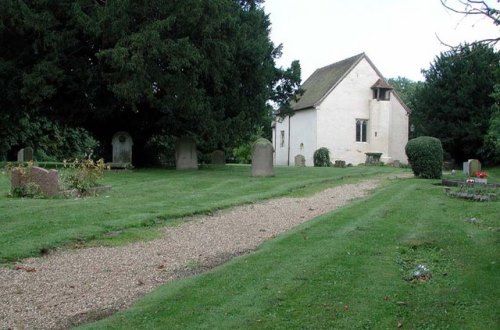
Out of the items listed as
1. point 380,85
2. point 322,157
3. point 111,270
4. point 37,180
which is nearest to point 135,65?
point 37,180

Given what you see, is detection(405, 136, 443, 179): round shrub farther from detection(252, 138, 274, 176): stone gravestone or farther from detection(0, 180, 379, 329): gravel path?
detection(0, 180, 379, 329): gravel path

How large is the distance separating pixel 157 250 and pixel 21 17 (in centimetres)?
1705

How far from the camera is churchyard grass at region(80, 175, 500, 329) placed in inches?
205

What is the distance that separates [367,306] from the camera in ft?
18.1

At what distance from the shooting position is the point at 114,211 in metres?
11.9

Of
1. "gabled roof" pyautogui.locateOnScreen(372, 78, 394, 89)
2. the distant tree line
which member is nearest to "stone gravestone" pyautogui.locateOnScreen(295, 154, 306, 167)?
"gabled roof" pyautogui.locateOnScreen(372, 78, 394, 89)

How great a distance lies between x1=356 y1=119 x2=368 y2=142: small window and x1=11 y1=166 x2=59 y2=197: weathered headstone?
3325cm

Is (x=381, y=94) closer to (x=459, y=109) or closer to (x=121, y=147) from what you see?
(x=459, y=109)

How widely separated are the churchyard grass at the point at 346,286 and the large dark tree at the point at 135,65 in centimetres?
1370

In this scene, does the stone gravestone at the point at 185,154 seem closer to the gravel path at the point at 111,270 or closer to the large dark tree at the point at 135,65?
the large dark tree at the point at 135,65

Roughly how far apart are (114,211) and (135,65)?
33.1ft

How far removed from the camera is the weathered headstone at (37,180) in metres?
14.4

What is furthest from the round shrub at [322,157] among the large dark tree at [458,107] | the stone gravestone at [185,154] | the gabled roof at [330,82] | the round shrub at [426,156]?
the round shrub at [426,156]

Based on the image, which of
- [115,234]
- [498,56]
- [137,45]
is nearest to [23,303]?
[115,234]
